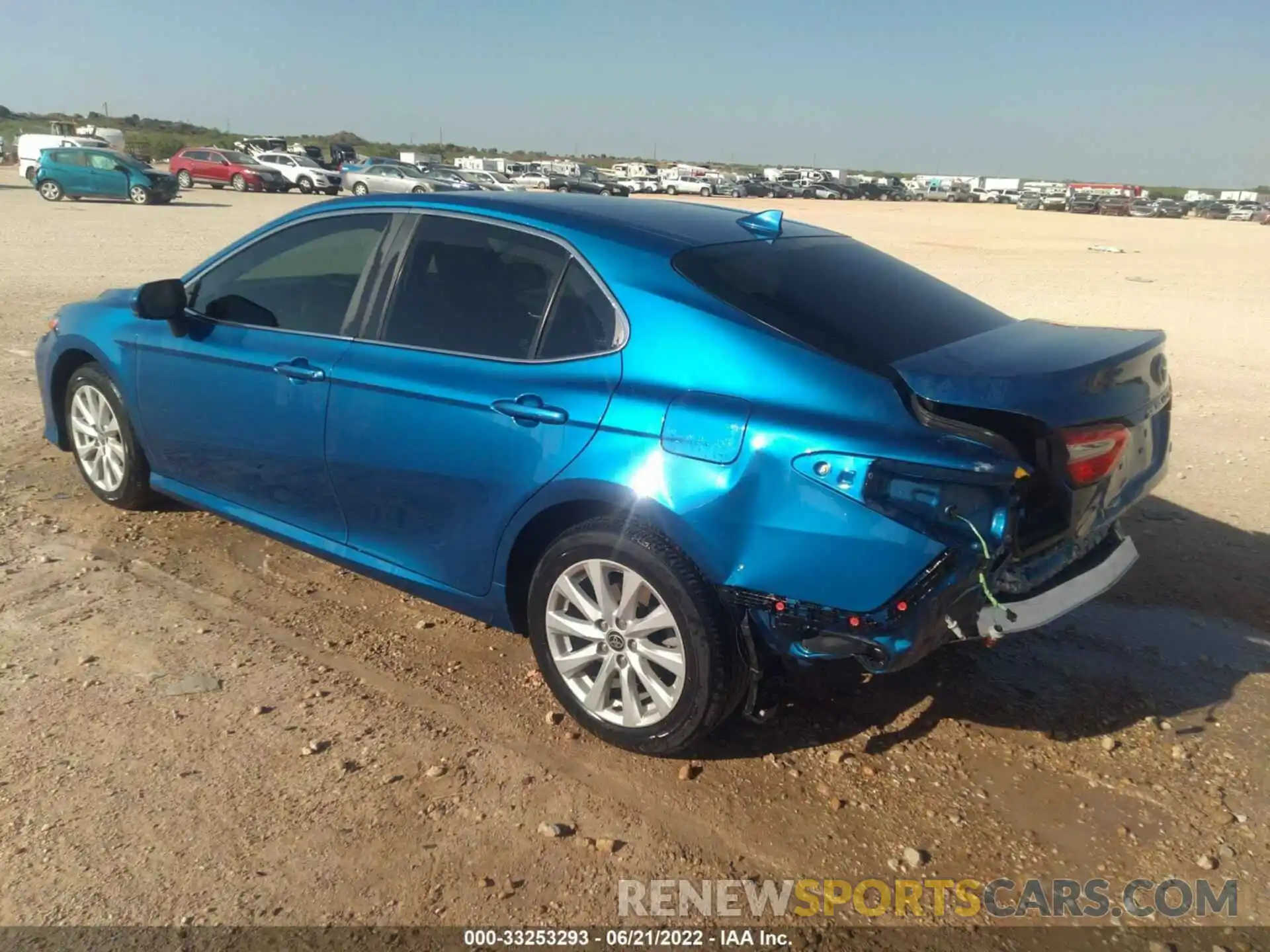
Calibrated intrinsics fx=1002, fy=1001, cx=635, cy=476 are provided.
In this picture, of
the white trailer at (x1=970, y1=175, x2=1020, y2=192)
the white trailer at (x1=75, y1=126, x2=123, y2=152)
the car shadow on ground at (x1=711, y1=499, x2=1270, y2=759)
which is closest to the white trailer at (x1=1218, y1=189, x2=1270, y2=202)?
the white trailer at (x1=970, y1=175, x2=1020, y2=192)

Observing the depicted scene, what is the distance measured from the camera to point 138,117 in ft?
416

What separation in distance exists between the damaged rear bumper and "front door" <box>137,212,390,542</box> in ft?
6.24

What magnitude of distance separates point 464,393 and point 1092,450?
6.63ft

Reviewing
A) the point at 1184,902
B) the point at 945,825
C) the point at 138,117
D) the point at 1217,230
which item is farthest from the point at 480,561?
the point at 138,117

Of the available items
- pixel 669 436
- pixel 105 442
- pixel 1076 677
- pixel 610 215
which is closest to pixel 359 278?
pixel 610 215

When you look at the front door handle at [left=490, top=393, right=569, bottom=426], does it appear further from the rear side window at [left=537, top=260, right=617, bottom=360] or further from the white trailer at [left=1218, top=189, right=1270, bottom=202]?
the white trailer at [left=1218, top=189, right=1270, bottom=202]

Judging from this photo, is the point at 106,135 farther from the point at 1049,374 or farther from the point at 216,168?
the point at 1049,374

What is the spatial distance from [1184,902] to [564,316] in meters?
2.51

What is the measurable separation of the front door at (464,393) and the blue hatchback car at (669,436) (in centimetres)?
1

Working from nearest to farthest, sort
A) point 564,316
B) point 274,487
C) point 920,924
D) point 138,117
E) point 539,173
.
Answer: point 920,924
point 564,316
point 274,487
point 539,173
point 138,117

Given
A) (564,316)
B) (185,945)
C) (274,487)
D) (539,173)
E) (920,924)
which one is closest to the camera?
(185,945)

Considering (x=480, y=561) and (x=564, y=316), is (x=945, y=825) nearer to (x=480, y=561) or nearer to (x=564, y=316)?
(x=480, y=561)

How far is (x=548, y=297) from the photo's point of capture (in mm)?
3447

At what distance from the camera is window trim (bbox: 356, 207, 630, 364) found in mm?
3232
